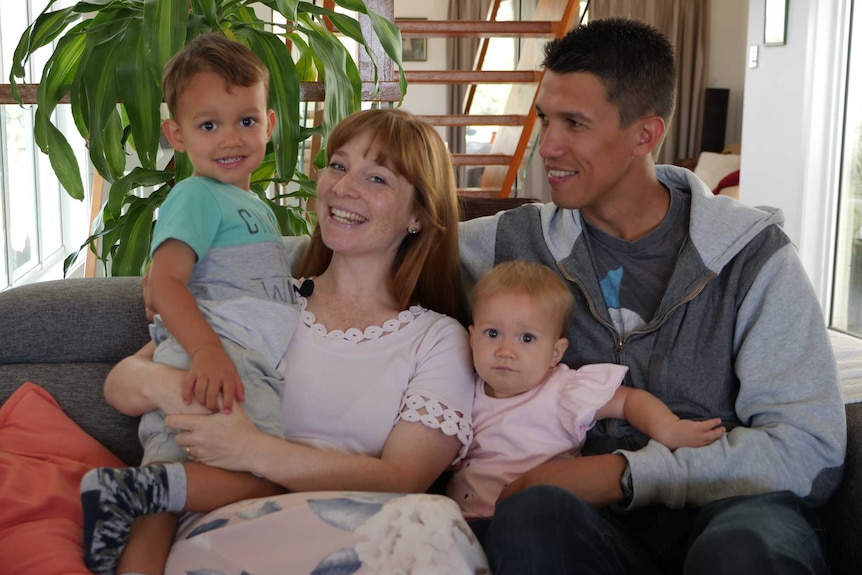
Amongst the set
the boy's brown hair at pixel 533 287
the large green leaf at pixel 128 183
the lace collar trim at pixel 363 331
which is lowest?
the lace collar trim at pixel 363 331

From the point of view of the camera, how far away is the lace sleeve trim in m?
1.60

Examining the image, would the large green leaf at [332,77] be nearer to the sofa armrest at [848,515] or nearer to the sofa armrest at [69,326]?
the sofa armrest at [69,326]

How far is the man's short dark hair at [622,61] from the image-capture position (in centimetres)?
187

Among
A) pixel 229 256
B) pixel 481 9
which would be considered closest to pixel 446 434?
pixel 229 256

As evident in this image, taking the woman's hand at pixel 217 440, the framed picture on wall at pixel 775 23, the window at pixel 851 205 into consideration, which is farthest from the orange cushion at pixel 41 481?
the framed picture on wall at pixel 775 23

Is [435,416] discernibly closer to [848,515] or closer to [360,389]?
[360,389]

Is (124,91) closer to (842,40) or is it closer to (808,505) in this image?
(808,505)

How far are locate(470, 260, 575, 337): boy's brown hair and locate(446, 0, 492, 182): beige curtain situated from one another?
655cm

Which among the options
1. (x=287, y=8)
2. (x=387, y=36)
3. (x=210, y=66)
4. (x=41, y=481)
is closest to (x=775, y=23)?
(x=387, y=36)

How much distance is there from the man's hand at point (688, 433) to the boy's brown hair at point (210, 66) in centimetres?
96

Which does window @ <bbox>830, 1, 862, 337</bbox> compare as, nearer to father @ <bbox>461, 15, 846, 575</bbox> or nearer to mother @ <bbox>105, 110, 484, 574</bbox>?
father @ <bbox>461, 15, 846, 575</bbox>

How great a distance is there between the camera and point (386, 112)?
174 cm

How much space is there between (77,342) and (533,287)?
0.87 metres

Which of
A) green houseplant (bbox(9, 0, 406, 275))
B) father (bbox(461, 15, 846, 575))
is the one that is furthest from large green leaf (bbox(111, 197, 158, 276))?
father (bbox(461, 15, 846, 575))
